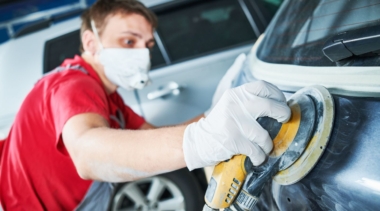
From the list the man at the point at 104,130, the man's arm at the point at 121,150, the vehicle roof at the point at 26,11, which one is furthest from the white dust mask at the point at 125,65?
the vehicle roof at the point at 26,11

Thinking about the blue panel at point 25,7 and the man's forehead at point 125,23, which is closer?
the man's forehead at point 125,23

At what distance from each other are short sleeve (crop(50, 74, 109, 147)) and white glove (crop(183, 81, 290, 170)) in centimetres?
59

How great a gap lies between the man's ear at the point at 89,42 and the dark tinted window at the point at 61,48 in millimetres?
517

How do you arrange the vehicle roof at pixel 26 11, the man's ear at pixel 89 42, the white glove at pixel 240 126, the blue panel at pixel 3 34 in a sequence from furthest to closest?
the blue panel at pixel 3 34 < the vehicle roof at pixel 26 11 < the man's ear at pixel 89 42 < the white glove at pixel 240 126

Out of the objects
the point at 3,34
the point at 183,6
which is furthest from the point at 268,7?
the point at 3,34

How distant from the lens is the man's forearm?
0.95 meters

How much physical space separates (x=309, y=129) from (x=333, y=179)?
0.14 m

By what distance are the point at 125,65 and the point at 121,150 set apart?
3.12ft

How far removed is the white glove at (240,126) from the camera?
0.84 m

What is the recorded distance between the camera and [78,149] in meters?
1.15

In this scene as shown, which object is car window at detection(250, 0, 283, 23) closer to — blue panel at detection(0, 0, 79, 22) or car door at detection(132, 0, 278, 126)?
car door at detection(132, 0, 278, 126)

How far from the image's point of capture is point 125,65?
74.4 inches

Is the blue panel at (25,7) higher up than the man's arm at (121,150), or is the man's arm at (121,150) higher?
the man's arm at (121,150)

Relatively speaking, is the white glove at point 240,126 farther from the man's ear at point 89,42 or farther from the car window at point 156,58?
the car window at point 156,58
